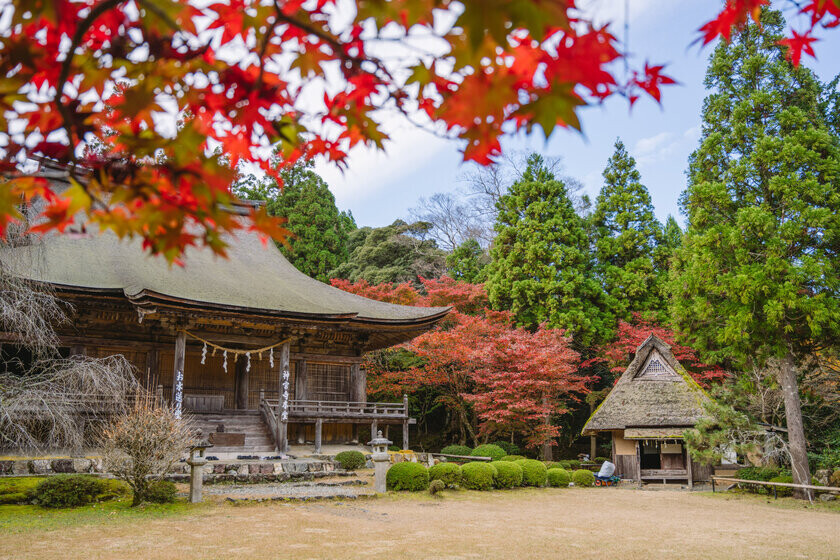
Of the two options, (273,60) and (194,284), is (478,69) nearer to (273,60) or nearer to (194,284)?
(273,60)

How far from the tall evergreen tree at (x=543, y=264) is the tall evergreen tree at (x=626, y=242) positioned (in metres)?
0.83

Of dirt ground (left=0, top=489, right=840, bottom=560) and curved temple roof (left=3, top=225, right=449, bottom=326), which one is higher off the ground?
curved temple roof (left=3, top=225, right=449, bottom=326)

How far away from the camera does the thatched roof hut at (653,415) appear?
1708 centimetres

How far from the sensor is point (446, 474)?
12984mm

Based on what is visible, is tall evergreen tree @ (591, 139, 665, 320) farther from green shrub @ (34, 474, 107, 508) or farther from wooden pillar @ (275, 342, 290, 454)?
green shrub @ (34, 474, 107, 508)

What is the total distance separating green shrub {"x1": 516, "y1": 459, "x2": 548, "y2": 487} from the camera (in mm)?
14658

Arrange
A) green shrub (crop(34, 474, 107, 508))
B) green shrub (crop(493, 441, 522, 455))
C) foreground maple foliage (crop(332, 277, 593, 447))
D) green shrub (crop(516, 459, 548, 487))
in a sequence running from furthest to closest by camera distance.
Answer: green shrub (crop(493, 441, 522, 455)), foreground maple foliage (crop(332, 277, 593, 447)), green shrub (crop(516, 459, 548, 487)), green shrub (crop(34, 474, 107, 508))

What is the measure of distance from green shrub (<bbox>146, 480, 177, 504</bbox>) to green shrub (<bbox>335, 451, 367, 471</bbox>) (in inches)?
208

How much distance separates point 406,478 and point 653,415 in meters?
8.95

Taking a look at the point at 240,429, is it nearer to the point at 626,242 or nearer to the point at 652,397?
the point at 652,397

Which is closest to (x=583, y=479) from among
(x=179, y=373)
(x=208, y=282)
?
(x=179, y=373)

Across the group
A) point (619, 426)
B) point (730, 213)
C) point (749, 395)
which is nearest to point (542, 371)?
point (619, 426)

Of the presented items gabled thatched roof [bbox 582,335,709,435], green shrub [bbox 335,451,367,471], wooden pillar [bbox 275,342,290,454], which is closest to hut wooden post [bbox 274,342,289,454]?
wooden pillar [bbox 275,342,290,454]

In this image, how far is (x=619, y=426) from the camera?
1775 cm
